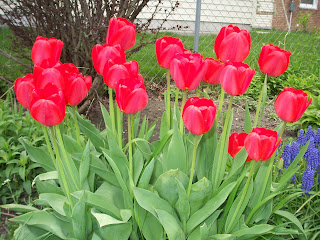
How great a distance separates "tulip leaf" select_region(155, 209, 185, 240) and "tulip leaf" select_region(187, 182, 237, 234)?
0.19 ft

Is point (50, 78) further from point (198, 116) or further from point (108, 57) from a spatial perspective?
point (198, 116)

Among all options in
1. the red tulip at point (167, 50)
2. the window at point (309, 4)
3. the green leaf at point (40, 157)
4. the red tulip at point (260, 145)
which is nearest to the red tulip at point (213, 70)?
the red tulip at point (167, 50)

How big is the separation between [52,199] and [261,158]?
80 centimetres

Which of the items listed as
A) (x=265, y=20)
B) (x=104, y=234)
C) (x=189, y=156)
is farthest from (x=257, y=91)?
(x=265, y=20)

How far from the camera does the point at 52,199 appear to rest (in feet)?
4.58

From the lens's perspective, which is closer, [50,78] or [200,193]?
[50,78]

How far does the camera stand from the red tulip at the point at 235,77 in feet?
3.58

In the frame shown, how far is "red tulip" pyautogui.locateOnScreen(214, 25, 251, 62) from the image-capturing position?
1.18 metres

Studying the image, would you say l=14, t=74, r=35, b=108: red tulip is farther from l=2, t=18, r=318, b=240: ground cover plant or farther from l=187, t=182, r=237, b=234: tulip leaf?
l=187, t=182, r=237, b=234: tulip leaf

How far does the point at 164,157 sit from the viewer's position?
55.6 inches

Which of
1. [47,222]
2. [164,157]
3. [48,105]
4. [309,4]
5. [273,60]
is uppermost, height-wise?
[309,4]

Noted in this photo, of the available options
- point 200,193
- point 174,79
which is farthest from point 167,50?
point 200,193

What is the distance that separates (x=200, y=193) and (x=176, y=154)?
6.8 inches

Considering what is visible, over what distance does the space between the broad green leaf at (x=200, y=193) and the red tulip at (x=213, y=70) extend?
37 cm
